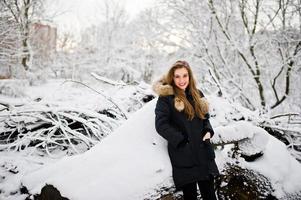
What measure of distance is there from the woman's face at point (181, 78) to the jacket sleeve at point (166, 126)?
0.23 meters

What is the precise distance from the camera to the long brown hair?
8.22 feet

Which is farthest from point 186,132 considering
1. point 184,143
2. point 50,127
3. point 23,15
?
point 23,15

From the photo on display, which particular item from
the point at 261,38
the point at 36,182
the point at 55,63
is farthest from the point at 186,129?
the point at 55,63

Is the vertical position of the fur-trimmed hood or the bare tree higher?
the bare tree

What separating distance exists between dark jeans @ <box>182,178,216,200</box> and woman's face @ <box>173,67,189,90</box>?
0.94 meters

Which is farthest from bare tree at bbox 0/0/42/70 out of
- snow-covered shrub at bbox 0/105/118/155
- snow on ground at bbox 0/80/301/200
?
snow on ground at bbox 0/80/301/200

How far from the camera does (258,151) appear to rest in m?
3.11

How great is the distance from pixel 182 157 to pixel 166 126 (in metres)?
0.32

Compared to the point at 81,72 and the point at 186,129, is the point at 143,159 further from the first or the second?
the point at 81,72

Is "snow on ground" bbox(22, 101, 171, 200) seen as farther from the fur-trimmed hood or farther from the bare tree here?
the bare tree

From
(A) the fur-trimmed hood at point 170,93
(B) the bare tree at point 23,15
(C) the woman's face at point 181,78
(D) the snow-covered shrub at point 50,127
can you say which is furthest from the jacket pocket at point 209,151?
(B) the bare tree at point 23,15

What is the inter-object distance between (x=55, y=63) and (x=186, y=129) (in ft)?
67.1

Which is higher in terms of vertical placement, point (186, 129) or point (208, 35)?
point (208, 35)

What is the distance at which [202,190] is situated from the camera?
249 centimetres
